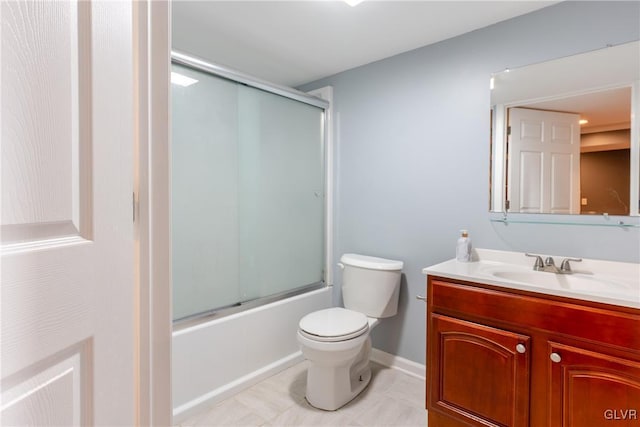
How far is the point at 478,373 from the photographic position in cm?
150

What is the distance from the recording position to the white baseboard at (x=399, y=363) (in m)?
2.20

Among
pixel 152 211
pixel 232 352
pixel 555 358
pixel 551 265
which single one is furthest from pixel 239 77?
pixel 555 358

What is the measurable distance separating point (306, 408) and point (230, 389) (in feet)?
1.56

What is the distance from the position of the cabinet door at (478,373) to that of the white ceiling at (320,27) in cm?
161

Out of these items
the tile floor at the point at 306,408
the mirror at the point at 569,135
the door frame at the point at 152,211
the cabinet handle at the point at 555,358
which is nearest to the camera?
the door frame at the point at 152,211

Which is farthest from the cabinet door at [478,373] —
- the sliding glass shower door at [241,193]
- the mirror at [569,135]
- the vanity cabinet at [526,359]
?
the sliding glass shower door at [241,193]

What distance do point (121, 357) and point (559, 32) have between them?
227 centimetres

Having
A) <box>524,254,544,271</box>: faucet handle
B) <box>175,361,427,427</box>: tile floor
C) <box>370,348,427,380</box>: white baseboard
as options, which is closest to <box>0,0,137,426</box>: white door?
<box>175,361,427,427</box>: tile floor

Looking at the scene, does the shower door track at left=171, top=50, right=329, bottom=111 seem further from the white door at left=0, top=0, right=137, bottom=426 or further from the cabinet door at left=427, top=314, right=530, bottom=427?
the cabinet door at left=427, top=314, right=530, bottom=427

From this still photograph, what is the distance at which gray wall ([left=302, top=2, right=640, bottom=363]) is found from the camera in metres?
1.65

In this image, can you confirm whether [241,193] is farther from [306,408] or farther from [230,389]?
[306,408]

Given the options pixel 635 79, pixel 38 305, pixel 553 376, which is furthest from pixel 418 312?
pixel 38 305

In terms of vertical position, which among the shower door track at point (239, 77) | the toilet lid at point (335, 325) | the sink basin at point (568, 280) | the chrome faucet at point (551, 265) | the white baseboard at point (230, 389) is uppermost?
the shower door track at point (239, 77)

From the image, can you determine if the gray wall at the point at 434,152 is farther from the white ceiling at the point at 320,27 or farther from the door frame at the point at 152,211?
the door frame at the point at 152,211
